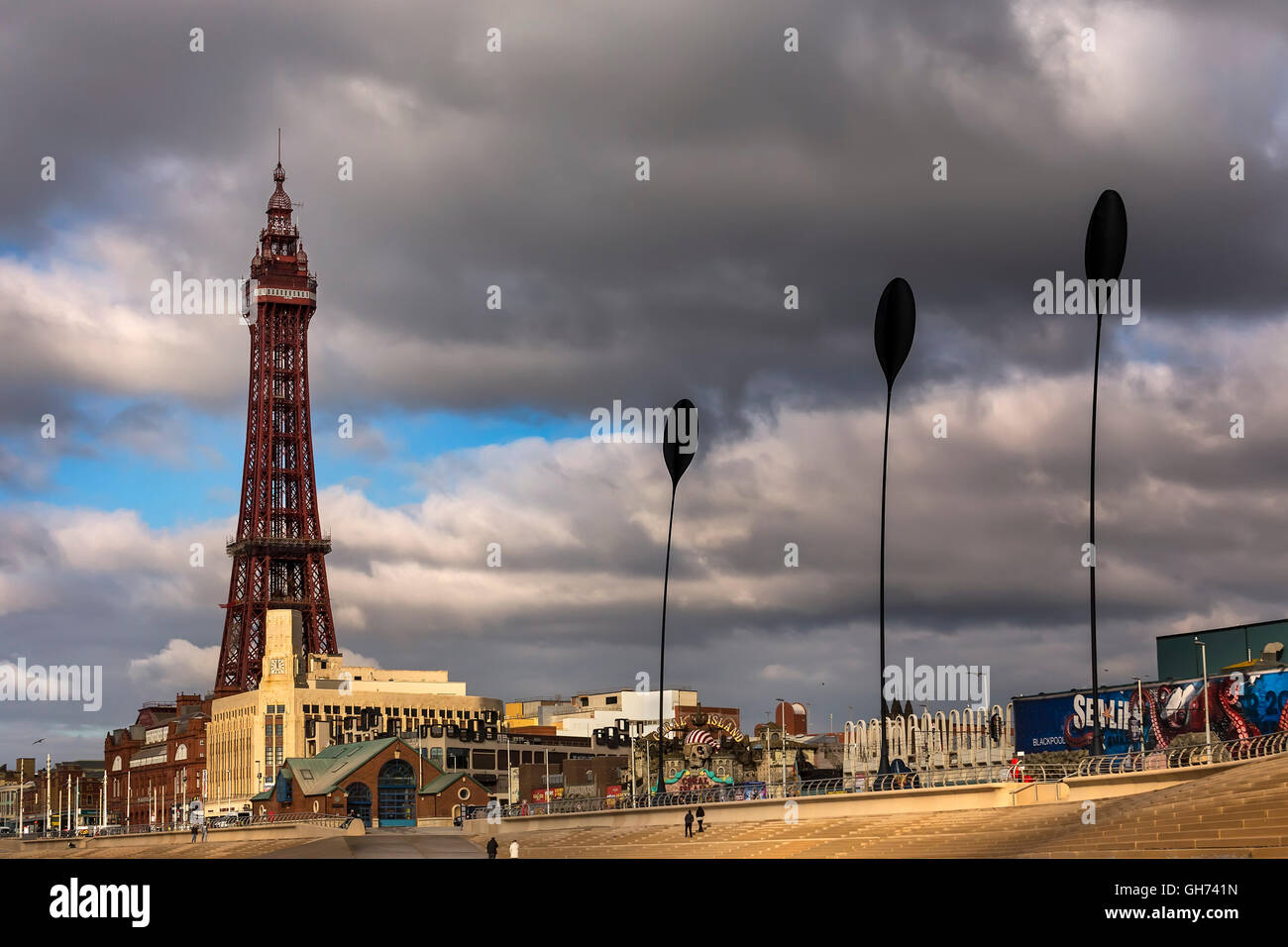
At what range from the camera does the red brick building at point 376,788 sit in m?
134

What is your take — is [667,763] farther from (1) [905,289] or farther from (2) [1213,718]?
(1) [905,289]

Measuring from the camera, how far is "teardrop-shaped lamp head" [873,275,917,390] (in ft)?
214

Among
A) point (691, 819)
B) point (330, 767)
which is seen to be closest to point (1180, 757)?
point (691, 819)

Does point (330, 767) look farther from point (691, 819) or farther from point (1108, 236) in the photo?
point (1108, 236)

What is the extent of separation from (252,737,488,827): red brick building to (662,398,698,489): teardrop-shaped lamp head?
2305 inches

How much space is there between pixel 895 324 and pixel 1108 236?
10.5m

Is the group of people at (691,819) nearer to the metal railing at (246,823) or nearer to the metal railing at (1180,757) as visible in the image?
the metal railing at (1180,757)

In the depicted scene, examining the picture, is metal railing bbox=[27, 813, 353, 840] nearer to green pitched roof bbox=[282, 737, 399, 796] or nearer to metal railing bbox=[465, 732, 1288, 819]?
green pitched roof bbox=[282, 737, 399, 796]

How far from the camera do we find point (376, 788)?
135m

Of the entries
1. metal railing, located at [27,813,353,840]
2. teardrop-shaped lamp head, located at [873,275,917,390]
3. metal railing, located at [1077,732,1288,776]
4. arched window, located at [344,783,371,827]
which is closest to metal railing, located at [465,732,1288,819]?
metal railing, located at [1077,732,1288,776]

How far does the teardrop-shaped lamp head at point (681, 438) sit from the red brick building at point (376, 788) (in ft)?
192

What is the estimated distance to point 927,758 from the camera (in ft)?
330

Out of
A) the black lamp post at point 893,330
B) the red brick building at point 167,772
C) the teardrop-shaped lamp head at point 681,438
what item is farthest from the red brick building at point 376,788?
the black lamp post at point 893,330
